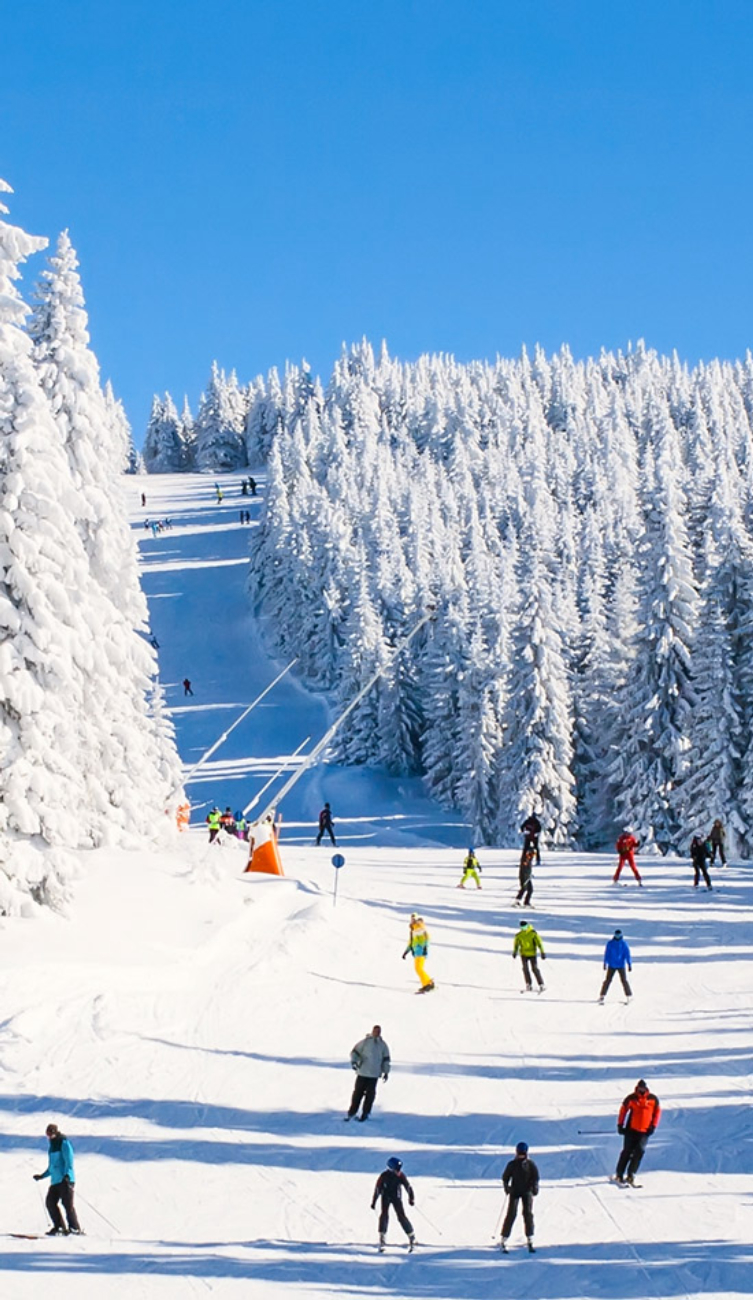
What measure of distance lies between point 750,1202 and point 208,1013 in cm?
937

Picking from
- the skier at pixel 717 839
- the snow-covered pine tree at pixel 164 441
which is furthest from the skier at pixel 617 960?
the snow-covered pine tree at pixel 164 441

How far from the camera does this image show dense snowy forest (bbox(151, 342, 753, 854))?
42.4 m

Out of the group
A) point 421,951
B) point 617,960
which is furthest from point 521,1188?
point 421,951

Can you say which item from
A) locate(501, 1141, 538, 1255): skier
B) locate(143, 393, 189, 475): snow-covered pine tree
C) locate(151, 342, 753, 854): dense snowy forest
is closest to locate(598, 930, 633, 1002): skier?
locate(501, 1141, 538, 1255): skier

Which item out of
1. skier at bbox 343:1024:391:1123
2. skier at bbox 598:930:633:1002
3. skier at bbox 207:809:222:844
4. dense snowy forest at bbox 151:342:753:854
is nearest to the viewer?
skier at bbox 343:1024:391:1123

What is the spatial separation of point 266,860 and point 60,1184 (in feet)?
50.0

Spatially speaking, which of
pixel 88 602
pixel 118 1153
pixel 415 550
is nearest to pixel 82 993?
pixel 118 1153

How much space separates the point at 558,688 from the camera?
4838cm

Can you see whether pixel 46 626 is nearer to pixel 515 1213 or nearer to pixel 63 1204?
pixel 63 1204

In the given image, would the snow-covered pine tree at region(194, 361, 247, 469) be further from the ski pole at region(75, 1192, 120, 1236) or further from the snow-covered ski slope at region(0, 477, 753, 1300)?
the ski pole at region(75, 1192, 120, 1236)

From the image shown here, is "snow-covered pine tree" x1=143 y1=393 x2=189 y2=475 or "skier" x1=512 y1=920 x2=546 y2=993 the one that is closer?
"skier" x1=512 y1=920 x2=546 y2=993

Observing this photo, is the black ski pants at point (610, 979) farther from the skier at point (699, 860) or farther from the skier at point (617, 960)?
the skier at point (699, 860)

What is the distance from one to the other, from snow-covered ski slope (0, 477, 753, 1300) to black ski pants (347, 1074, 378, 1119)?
0.79 feet

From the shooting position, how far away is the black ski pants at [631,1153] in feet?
41.2
